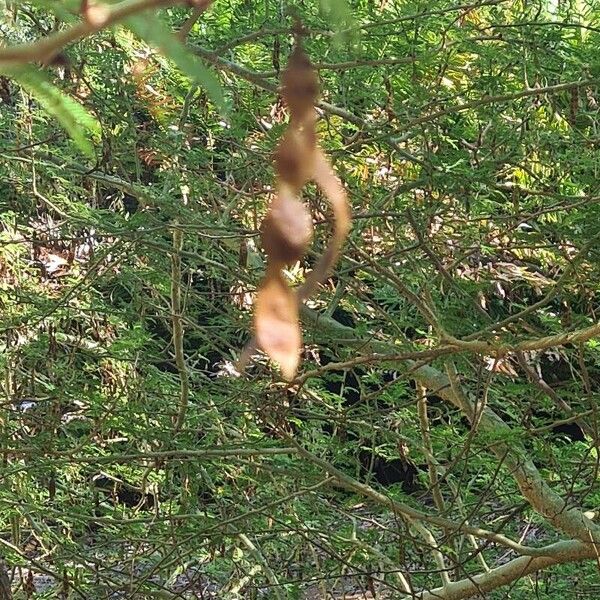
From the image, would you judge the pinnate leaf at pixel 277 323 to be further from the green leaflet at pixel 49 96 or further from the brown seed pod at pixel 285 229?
the green leaflet at pixel 49 96

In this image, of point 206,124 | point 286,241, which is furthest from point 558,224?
point 286,241

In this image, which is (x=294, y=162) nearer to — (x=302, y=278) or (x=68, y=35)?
(x=68, y=35)

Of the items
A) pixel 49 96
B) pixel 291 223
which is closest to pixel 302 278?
pixel 49 96

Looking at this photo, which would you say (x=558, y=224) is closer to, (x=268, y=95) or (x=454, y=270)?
(x=454, y=270)

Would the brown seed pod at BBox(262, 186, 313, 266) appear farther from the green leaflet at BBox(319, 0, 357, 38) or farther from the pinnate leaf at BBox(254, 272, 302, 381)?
the green leaflet at BBox(319, 0, 357, 38)

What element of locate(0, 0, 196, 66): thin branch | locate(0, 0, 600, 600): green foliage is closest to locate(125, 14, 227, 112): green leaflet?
locate(0, 0, 196, 66): thin branch

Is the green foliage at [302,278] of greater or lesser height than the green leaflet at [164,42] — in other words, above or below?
above

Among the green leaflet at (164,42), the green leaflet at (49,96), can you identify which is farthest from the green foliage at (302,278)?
the green leaflet at (164,42)

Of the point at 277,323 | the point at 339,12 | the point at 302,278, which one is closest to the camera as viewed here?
the point at 277,323

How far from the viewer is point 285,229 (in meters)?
0.29

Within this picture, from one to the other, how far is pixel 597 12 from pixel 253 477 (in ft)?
5.65

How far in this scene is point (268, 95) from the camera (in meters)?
2.47

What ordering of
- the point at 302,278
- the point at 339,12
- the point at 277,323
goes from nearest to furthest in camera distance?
the point at 277,323 → the point at 339,12 → the point at 302,278

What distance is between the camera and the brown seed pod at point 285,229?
286 millimetres
